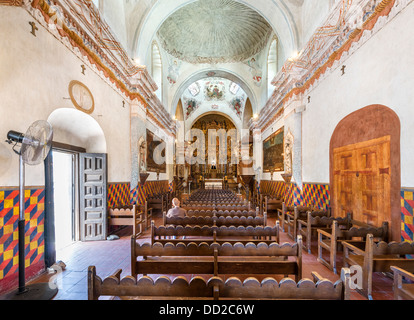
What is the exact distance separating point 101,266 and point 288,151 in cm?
720

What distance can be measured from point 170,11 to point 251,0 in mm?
3205

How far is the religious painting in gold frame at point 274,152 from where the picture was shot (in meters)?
10.0

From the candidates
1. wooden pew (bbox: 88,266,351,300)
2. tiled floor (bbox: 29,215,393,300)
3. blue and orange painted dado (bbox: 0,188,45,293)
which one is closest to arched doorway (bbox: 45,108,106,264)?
tiled floor (bbox: 29,215,393,300)

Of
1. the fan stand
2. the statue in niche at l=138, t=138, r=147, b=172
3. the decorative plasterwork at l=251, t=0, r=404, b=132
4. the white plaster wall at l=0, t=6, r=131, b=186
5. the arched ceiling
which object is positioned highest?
the arched ceiling

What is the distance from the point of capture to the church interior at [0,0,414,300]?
9.11ft

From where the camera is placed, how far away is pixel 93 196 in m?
5.94

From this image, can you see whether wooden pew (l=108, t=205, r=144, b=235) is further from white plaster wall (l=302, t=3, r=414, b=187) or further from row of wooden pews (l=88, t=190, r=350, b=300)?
white plaster wall (l=302, t=3, r=414, b=187)

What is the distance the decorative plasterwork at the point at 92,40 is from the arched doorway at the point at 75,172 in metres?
1.58

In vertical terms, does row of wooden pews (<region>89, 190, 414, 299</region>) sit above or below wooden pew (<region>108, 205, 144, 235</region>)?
above

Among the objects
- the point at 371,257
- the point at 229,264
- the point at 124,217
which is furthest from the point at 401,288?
the point at 124,217

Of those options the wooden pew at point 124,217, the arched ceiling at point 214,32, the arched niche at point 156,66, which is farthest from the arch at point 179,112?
the wooden pew at point 124,217

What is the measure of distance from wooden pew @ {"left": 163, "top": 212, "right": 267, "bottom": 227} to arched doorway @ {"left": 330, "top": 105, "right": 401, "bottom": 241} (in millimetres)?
2234

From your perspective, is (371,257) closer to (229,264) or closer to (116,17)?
(229,264)
